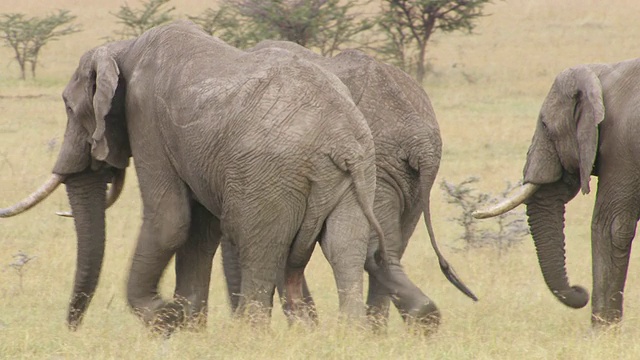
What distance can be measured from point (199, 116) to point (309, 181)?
24.6 inches

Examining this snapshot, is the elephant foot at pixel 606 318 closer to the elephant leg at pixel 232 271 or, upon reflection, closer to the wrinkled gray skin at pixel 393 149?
the wrinkled gray skin at pixel 393 149

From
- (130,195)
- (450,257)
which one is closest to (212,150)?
(450,257)

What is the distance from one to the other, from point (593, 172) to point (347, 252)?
6.00ft

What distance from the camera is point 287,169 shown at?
5637 millimetres

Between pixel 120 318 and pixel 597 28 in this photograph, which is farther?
→ pixel 597 28

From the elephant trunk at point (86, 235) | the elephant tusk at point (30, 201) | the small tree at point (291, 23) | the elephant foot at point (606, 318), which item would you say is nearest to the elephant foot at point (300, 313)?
the elephant trunk at point (86, 235)

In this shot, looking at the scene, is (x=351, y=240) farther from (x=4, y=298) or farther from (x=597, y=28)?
(x=597, y=28)

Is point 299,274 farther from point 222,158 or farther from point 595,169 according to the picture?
point 595,169

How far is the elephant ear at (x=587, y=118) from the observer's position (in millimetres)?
6551

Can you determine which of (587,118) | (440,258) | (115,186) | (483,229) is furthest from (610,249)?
(483,229)

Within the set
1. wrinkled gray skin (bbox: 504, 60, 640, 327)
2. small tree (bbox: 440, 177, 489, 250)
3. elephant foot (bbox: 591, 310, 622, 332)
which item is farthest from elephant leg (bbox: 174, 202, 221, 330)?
small tree (bbox: 440, 177, 489, 250)

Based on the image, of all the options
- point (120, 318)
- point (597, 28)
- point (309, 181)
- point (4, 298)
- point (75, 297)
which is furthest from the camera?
point (597, 28)

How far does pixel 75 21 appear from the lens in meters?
32.1

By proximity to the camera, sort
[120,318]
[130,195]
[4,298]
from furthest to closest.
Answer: [130,195]
[4,298]
[120,318]
